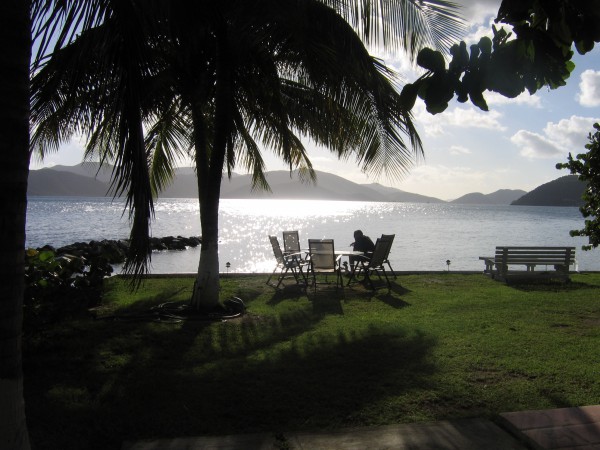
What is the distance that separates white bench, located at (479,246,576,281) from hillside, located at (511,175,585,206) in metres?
155

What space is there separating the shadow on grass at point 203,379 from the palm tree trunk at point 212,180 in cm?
110

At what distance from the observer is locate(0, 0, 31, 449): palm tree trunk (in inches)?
88.4

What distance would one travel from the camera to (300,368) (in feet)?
15.5

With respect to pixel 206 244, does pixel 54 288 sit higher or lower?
lower

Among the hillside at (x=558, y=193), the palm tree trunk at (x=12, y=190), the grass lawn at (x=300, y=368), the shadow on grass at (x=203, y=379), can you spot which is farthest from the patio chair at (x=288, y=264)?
the hillside at (x=558, y=193)

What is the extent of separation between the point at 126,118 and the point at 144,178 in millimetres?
397

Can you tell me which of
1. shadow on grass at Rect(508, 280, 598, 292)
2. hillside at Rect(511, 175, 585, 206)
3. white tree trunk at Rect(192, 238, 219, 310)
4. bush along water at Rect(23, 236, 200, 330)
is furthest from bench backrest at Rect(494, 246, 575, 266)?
hillside at Rect(511, 175, 585, 206)

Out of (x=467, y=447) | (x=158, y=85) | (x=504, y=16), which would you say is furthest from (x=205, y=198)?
(x=504, y=16)

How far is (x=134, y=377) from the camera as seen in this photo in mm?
4441

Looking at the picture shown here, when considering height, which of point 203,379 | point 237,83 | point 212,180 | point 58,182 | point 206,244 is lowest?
point 203,379

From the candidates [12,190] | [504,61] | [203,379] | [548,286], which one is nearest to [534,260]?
[548,286]

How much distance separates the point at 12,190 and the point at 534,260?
1062 centimetres

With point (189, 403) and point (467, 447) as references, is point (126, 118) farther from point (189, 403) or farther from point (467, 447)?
point (467, 447)

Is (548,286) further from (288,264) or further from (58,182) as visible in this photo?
(58,182)
